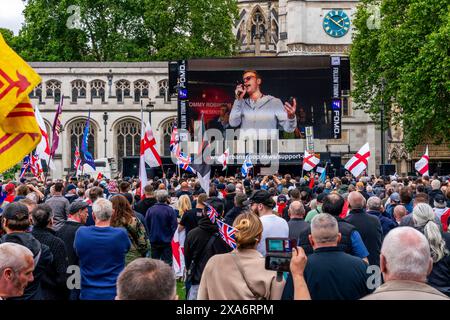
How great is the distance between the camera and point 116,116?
55.4 meters

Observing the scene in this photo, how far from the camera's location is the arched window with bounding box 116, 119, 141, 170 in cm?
5522

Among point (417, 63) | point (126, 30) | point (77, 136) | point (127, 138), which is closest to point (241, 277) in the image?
point (417, 63)

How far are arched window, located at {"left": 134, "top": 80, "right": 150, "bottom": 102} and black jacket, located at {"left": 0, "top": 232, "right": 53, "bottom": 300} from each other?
4816cm

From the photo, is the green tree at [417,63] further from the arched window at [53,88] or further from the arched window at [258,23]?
the arched window at [258,23]

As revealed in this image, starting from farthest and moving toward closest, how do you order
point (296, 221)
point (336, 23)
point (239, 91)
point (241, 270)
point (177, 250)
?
point (336, 23), point (239, 91), point (177, 250), point (296, 221), point (241, 270)

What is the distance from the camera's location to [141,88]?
184 feet

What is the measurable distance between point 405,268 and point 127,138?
5120cm

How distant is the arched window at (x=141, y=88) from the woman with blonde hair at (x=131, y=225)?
151 feet

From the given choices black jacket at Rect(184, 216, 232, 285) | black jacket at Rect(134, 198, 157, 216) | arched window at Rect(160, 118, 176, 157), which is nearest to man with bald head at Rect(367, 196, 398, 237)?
black jacket at Rect(184, 216, 232, 285)

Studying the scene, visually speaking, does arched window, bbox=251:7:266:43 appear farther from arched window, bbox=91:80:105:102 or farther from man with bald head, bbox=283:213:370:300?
man with bald head, bbox=283:213:370:300

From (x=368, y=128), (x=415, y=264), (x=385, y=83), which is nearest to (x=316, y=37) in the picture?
(x=368, y=128)

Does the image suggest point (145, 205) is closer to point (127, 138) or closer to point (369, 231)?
point (369, 231)

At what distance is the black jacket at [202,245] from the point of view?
31.8ft

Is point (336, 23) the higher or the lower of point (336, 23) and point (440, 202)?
the higher
